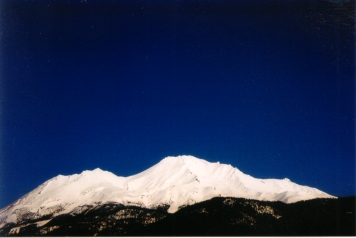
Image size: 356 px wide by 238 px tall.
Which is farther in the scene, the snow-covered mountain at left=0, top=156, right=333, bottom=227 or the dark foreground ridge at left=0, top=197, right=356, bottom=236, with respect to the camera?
the snow-covered mountain at left=0, top=156, right=333, bottom=227

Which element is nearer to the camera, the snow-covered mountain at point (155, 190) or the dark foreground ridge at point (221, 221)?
the dark foreground ridge at point (221, 221)

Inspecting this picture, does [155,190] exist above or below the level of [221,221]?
above

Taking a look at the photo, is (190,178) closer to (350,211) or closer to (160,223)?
(160,223)

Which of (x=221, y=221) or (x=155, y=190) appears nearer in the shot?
(x=221, y=221)

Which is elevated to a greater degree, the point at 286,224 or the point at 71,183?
the point at 71,183

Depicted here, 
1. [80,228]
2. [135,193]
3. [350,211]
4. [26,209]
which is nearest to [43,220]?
[26,209]
